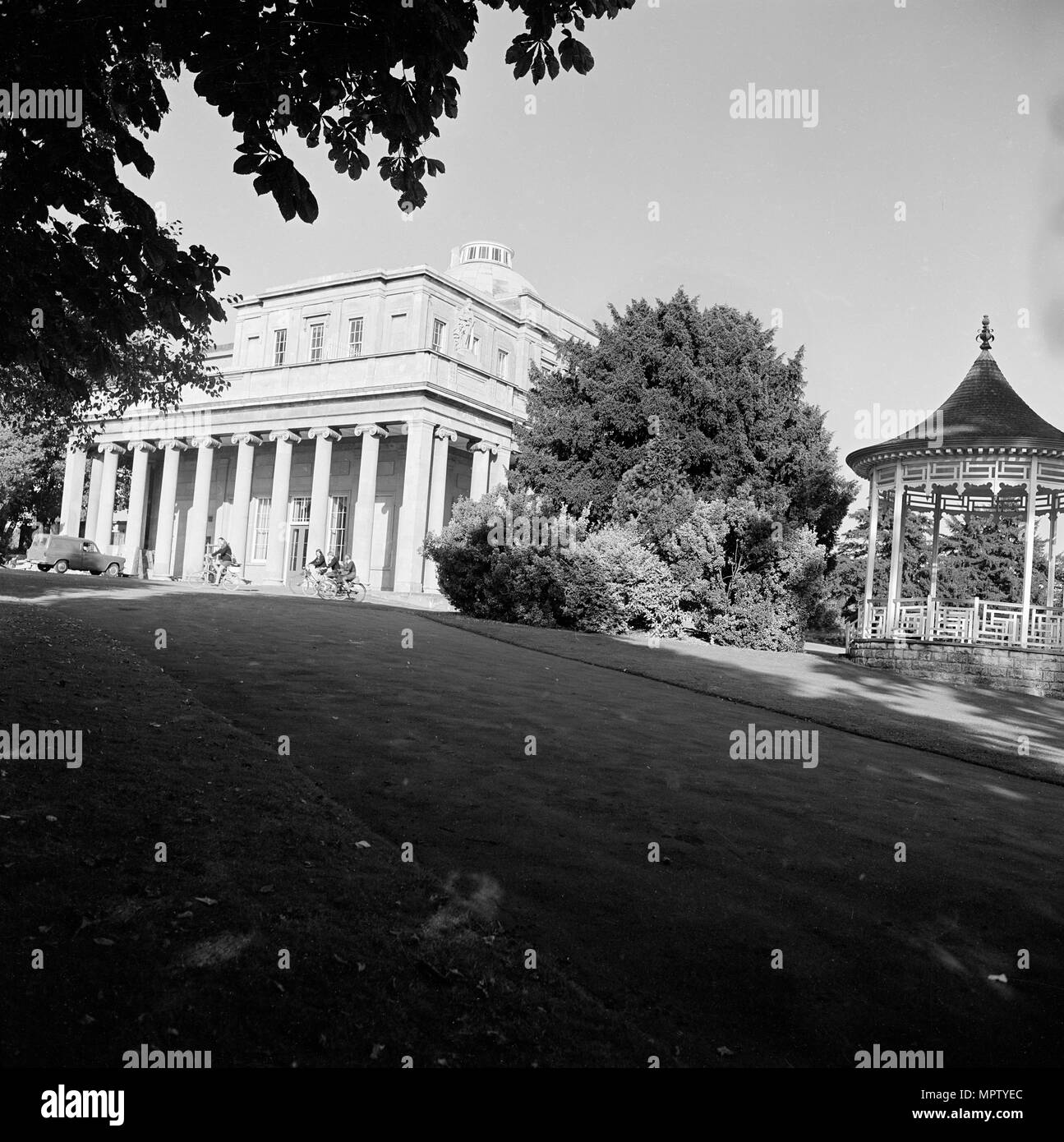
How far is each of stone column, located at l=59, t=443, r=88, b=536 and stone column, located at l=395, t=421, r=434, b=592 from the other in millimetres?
24160

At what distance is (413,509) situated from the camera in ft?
133

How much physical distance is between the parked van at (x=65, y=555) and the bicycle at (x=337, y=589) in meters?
18.2

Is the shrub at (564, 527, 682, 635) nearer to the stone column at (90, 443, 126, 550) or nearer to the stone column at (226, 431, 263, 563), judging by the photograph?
the stone column at (226, 431, 263, 563)

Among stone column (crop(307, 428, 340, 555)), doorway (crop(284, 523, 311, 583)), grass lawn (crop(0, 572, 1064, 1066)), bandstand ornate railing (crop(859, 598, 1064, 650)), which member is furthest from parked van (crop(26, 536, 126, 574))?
grass lawn (crop(0, 572, 1064, 1066))

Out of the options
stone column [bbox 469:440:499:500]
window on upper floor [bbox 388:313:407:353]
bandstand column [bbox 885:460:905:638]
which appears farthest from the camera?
stone column [bbox 469:440:499:500]

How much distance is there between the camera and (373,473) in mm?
43094

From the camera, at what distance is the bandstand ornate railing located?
773 inches

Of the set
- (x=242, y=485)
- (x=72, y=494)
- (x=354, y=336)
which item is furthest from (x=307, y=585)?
(x=72, y=494)

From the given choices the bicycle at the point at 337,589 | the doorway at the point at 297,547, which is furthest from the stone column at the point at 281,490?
the bicycle at the point at 337,589

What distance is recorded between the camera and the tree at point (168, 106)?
605 centimetres

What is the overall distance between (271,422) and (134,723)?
4186 cm

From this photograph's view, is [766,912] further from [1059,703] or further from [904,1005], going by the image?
[1059,703]

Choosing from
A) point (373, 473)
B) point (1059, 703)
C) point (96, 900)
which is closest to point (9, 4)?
point (96, 900)

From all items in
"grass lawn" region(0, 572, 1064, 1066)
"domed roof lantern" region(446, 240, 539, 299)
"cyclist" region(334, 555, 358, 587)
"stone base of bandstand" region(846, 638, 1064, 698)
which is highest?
"domed roof lantern" region(446, 240, 539, 299)
